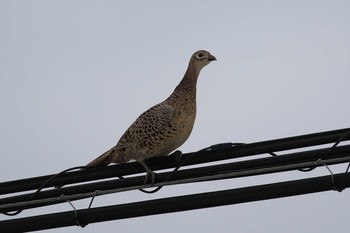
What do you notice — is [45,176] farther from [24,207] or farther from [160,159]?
[160,159]

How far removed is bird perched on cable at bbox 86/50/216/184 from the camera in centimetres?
911

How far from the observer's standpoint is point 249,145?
6914 millimetres

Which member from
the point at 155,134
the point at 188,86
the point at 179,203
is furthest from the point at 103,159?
the point at 179,203

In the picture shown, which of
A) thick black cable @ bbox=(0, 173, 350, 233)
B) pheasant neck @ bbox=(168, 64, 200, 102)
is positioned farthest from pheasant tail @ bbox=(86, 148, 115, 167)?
thick black cable @ bbox=(0, 173, 350, 233)

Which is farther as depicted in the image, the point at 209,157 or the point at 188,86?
the point at 188,86

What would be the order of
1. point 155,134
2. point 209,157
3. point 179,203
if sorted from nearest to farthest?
point 179,203
point 209,157
point 155,134

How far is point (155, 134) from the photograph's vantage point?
9.15 metres

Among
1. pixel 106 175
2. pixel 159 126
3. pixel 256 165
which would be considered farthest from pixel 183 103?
pixel 256 165

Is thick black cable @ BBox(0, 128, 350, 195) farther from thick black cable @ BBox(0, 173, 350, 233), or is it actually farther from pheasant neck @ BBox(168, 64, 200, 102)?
pheasant neck @ BBox(168, 64, 200, 102)

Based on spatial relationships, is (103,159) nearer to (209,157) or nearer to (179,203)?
(209,157)

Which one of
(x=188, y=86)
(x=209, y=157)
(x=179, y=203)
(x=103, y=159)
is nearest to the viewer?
(x=179, y=203)

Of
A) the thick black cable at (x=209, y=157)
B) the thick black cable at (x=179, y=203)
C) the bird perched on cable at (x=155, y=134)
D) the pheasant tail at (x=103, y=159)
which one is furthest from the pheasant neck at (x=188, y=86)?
the thick black cable at (x=179, y=203)

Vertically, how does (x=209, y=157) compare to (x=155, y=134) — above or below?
below

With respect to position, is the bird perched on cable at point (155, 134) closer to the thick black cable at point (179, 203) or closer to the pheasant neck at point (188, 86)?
the pheasant neck at point (188, 86)
